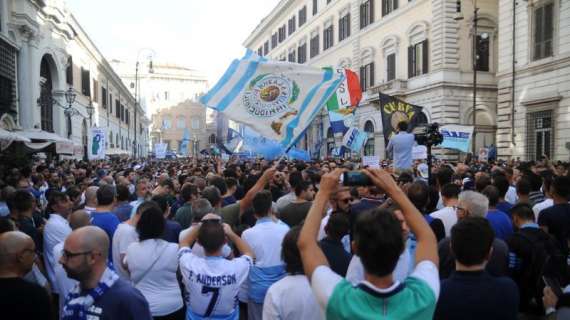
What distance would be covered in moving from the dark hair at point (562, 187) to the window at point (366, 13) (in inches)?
1241

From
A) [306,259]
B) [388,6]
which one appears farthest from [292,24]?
[306,259]

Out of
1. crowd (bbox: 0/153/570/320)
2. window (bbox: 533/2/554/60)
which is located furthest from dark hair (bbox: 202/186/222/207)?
window (bbox: 533/2/554/60)

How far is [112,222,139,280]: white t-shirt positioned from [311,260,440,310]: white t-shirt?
2738 millimetres

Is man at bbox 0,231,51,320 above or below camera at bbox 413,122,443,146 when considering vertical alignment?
below

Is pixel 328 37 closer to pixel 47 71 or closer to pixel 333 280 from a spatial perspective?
pixel 47 71

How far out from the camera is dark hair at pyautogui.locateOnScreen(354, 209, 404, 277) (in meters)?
2.03

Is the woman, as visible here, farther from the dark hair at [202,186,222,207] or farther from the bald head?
the dark hair at [202,186,222,207]

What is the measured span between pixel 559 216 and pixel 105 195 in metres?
4.87

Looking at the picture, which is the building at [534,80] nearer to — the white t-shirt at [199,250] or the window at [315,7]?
the white t-shirt at [199,250]

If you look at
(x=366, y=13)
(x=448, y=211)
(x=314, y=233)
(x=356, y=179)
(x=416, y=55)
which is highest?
(x=366, y=13)

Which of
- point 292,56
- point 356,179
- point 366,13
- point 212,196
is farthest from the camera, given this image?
point 292,56

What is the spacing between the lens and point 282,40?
54.6m

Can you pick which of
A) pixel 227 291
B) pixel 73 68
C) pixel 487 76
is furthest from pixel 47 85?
pixel 227 291

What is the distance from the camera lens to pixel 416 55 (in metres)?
29.8
